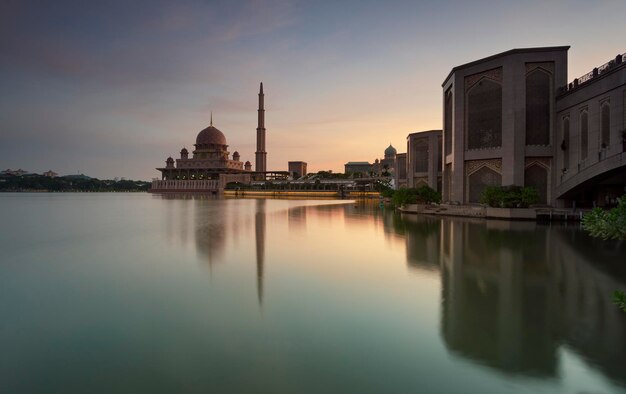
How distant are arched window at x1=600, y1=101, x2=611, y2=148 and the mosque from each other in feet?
334

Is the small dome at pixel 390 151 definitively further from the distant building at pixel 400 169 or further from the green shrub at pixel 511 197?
the green shrub at pixel 511 197

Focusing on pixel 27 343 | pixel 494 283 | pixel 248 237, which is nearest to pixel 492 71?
pixel 248 237

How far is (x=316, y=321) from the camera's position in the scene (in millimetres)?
7711

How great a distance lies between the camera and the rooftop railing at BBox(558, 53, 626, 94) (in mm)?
24484

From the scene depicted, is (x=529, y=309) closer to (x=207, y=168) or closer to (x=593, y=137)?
(x=593, y=137)

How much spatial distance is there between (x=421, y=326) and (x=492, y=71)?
32.2 meters

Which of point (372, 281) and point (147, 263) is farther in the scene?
point (147, 263)

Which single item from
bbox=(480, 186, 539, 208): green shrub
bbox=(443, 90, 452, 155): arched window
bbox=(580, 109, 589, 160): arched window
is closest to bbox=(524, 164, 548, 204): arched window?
bbox=(580, 109, 589, 160): arched window

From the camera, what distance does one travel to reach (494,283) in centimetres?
1030

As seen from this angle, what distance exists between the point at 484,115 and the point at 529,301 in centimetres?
2957

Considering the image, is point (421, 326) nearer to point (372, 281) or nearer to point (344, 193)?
point (372, 281)

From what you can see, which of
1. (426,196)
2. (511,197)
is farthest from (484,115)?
(511,197)

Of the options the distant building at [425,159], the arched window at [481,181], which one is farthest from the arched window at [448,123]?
the distant building at [425,159]

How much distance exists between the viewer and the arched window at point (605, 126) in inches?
1005
